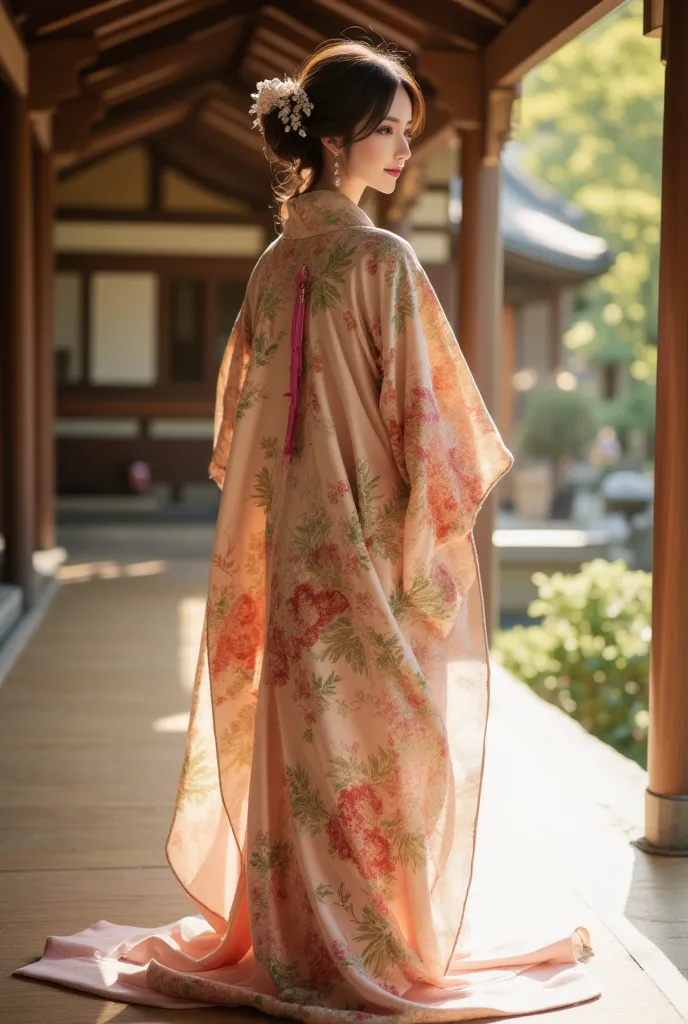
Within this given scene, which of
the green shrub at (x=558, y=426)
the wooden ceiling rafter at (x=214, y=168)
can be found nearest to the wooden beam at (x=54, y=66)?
the wooden ceiling rafter at (x=214, y=168)

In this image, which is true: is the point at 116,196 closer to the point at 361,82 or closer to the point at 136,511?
the point at 136,511

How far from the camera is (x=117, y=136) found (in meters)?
9.51

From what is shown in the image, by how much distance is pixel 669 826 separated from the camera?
311 cm

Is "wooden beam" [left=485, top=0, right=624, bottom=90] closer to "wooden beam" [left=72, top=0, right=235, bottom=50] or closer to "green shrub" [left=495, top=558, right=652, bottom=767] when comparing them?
"wooden beam" [left=72, top=0, right=235, bottom=50]

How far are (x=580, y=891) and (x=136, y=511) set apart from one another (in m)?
8.26

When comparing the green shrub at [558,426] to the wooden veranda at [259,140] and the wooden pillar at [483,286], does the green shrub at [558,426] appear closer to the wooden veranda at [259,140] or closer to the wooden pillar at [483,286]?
the wooden veranda at [259,140]

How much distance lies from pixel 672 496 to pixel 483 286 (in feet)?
9.28

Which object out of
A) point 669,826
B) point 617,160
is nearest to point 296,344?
point 669,826

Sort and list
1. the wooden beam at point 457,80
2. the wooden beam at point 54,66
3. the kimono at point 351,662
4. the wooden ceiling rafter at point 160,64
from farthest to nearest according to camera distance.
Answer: the wooden ceiling rafter at point 160,64 < the wooden beam at point 54,66 < the wooden beam at point 457,80 < the kimono at point 351,662

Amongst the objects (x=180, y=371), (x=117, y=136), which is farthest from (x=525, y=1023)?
(x=180, y=371)

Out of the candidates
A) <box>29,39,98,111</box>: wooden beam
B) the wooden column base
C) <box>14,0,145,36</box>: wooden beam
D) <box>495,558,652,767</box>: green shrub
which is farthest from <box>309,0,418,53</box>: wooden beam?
the wooden column base

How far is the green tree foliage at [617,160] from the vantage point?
1702 centimetres

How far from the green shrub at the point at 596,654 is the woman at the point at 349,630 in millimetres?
3475

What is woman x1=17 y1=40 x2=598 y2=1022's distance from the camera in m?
2.20
